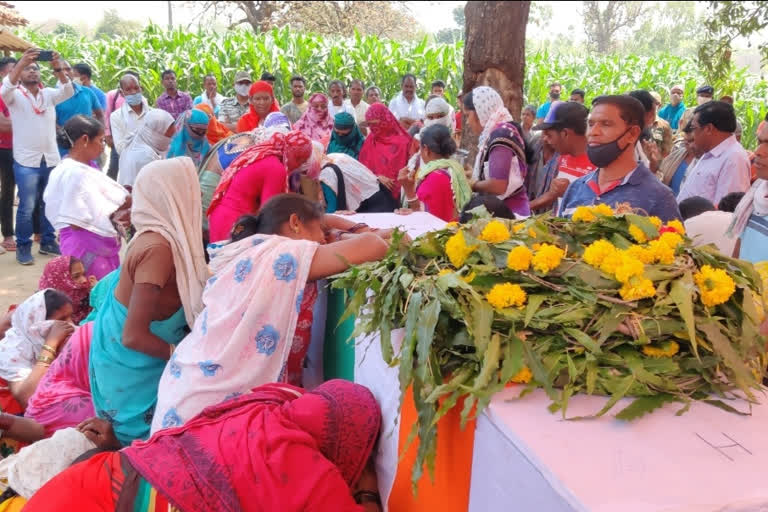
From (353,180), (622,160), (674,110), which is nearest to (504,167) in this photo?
(353,180)

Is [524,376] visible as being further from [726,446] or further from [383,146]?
[383,146]

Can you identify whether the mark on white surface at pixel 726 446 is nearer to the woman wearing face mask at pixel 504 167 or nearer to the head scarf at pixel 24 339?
the woman wearing face mask at pixel 504 167

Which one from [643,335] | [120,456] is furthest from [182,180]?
[643,335]

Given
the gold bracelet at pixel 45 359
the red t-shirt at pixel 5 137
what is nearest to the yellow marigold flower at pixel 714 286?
the gold bracelet at pixel 45 359

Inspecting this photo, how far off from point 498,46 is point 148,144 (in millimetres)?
3679

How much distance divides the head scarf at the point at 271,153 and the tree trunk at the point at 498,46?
7.45ft

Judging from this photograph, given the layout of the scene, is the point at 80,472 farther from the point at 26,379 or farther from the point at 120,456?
the point at 26,379

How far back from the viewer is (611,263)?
1.60m

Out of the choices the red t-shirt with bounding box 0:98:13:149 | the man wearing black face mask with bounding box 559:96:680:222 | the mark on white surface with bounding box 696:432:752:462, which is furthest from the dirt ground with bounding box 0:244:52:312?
the mark on white surface with bounding box 696:432:752:462

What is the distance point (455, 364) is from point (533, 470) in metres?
0.38

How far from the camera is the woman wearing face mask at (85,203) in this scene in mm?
4812

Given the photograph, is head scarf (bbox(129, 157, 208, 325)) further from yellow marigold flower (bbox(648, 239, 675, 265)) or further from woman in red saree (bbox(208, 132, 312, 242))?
yellow marigold flower (bbox(648, 239, 675, 265))

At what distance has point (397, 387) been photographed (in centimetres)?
194

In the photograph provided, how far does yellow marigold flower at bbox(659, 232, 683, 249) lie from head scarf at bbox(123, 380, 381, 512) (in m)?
0.99
